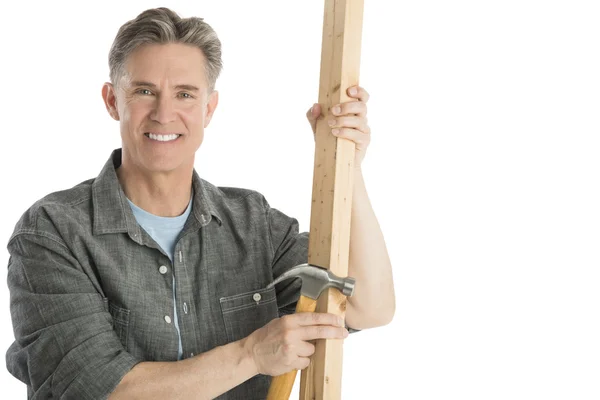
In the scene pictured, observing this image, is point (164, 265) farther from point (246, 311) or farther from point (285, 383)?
point (285, 383)

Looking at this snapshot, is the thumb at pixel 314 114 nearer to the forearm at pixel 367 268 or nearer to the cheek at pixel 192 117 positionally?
the forearm at pixel 367 268

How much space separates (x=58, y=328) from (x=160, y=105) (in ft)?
2.56

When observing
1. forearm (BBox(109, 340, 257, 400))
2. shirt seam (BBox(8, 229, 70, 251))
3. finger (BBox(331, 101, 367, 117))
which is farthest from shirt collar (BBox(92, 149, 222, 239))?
finger (BBox(331, 101, 367, 117))

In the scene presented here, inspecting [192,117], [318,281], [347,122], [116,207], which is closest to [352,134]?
[347,122]

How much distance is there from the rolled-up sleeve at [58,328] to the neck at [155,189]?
330 millimetres

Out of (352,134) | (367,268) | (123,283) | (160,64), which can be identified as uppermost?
(160,64)

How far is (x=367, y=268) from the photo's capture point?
2.42m

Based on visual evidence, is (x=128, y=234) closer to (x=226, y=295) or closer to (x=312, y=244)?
(x=226, y=295)

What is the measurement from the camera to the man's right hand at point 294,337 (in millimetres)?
2072

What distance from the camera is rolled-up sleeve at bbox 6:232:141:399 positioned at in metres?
2.21

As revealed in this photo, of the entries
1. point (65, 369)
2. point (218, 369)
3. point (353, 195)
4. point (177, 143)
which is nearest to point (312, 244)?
point (353, 195)

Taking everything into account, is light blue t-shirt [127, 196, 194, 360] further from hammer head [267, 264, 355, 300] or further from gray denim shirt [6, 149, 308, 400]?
hammer head [267, 264, 355, 300]

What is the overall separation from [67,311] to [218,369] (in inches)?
20.1

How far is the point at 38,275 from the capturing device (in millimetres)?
2332
